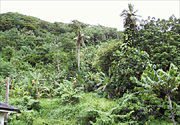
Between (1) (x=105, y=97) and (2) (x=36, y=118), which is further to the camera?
(1) (x=105, y=97)

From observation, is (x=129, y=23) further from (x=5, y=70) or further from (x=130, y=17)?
(x=5, y=70)

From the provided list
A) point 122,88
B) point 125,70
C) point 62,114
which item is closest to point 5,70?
point 62,114

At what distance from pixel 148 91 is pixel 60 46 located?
88.3 ft

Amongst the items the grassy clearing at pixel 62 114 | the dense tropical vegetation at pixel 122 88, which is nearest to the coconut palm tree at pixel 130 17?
the dense tropical vegetation at pixel 122 88

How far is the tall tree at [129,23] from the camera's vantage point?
16295 millimetres

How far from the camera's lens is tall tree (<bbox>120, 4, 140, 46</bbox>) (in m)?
16.3

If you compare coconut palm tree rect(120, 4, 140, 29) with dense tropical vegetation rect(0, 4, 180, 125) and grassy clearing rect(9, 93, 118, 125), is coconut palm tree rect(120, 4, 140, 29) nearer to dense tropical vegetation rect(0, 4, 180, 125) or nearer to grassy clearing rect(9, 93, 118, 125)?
dense tropical vegetation rect(0, 4, 180, 125)

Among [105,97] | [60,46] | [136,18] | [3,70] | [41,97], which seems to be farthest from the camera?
[60,46]

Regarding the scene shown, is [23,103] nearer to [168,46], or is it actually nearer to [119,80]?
[119,80]

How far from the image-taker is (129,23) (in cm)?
1736

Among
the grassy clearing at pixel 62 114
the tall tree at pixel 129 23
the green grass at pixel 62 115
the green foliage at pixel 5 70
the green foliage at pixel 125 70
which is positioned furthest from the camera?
the green foliage at pixel 5 70

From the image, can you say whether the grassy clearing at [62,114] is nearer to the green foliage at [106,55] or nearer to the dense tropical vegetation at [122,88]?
the dense tropical vegetation at [122,88]

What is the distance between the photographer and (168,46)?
1321 centimetres

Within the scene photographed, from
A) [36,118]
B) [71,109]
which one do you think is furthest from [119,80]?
[36,118]
